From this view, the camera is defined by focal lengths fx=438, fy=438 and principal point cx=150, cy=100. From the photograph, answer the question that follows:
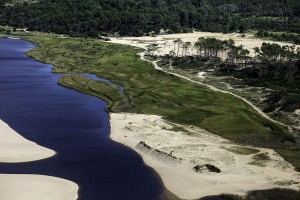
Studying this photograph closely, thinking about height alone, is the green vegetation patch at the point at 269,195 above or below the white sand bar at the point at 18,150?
below

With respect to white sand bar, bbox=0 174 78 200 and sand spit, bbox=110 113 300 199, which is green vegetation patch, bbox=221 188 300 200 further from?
white sand bar, bbox=0 174 78 200

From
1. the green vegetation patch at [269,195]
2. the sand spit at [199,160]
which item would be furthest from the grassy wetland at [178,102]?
the green vegetation patch at [269,195]

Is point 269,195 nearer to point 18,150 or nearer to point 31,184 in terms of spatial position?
point 31,184

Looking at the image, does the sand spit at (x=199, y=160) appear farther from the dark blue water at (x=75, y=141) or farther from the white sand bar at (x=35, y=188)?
the white sand bar at (x=35, y=188)

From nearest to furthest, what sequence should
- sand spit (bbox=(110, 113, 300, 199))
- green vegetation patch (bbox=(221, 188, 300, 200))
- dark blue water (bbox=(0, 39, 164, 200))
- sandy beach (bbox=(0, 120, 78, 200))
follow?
sandy beach (bbox=(0, 120, 78, 200))
green vegetation patch (bbox=(221, 188, 300, 200))
dark blue water (bbox=(0, 39, 164, 200))
sand spit (bbox=(110, 113, 300, 199))

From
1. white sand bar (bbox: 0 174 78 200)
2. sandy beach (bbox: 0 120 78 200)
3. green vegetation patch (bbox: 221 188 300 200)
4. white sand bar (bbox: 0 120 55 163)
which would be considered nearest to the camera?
white sand bar (bbox: 0 174 78 200)

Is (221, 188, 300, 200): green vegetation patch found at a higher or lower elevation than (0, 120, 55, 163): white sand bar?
lower

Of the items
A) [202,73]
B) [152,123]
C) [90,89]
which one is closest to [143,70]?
[202,73]

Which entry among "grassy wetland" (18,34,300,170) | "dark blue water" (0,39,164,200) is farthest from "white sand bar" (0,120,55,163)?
"grassy wetland" (18,34,300,170)
